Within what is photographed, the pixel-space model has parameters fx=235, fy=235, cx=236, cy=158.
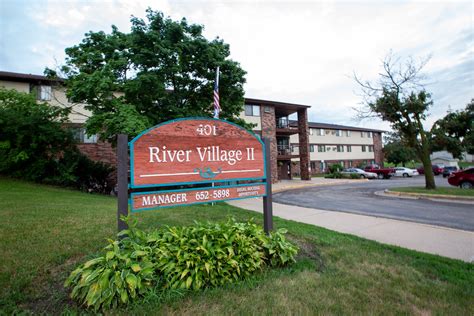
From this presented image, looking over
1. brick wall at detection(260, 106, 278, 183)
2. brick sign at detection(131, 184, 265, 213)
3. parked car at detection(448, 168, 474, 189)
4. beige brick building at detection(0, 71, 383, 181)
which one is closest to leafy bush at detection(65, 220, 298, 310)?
brick sign at detection(131, 184, 265, 213)

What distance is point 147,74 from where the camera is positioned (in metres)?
10.7

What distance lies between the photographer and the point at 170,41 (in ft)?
37.2

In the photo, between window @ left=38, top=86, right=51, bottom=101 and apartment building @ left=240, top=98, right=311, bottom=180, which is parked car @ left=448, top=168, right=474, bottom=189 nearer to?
apartment building @ left=240, top=98, right=311, bottom=180

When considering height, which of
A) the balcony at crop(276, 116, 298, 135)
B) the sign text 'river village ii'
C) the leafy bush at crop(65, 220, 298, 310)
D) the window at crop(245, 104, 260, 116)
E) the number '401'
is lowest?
the leafy bush at crop(65, 220, 298, 310)

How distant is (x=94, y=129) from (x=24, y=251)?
26.1ft

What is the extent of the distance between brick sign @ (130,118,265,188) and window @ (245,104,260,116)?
20219mm

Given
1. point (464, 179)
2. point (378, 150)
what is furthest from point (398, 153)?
point (464, 179)

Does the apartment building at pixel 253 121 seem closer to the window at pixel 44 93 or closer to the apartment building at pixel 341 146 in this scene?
the window at pixel 44 93

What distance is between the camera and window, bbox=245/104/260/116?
78.9ft

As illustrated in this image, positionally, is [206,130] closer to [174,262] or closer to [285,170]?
[174,262]

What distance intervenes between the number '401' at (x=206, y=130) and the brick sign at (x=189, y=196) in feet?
2.84

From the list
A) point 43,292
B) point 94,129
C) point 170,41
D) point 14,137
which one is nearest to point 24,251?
point 43,292

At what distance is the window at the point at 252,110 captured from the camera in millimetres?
24061

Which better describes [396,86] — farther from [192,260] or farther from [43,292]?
[43,292]
